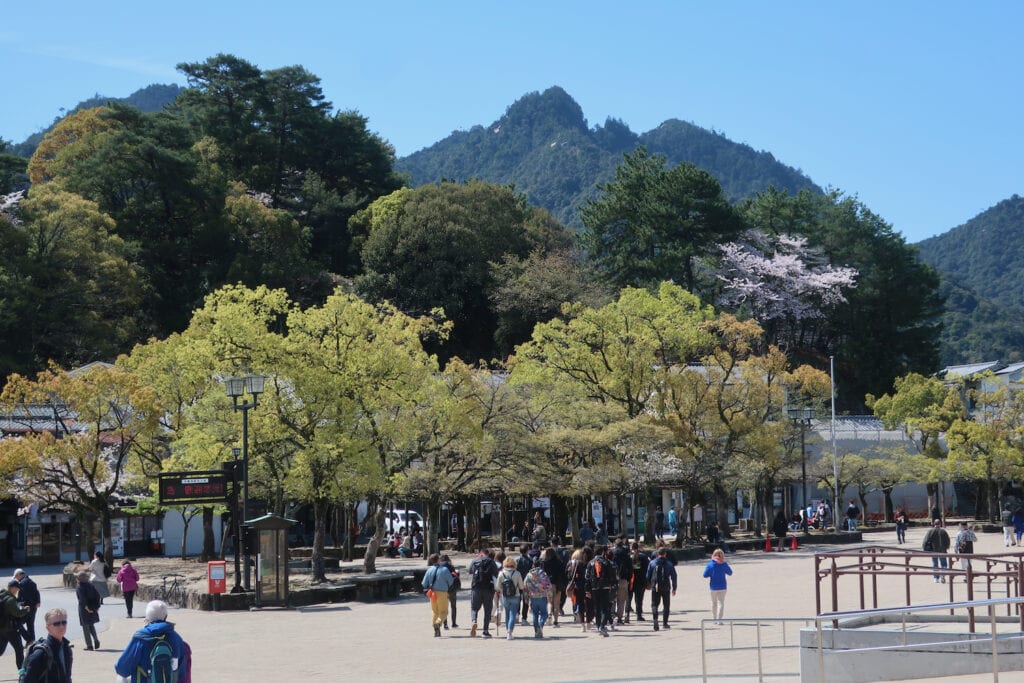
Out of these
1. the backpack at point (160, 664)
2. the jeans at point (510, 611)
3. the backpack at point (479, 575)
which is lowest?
the jeans at point (510, 611)

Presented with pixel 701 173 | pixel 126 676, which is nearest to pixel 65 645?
pixel 126 676

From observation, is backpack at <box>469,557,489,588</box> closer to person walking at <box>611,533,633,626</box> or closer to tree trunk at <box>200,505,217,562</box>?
person walking at <box>611,533,633,626</box>

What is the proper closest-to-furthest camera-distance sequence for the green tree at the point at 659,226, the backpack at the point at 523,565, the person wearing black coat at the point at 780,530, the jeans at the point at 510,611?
the jeans at the point at 510,611 → the backpack at the point at 523,565 → the person wearing black coat at the point at 780,530 → the green tree at the point at 659,226

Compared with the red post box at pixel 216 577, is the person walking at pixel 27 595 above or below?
above

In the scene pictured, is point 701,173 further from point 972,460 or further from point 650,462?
point 650,462

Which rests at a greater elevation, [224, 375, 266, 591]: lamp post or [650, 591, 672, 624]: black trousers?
[224, 375, 266, 591]: lamp post

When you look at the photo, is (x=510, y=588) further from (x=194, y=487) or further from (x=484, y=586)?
(x=194, y=487)

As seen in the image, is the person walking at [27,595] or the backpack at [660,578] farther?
the backpack at [660,578]

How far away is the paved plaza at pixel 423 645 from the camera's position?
53.9 ft

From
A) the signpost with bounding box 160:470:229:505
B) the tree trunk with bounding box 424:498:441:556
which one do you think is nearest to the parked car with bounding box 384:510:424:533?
the tree trunk with bounding box 424:498:441:556

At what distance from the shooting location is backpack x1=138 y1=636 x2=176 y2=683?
9.55 metres

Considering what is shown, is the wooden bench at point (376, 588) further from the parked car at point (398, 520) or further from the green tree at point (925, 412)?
the green tree at point (925, 412)

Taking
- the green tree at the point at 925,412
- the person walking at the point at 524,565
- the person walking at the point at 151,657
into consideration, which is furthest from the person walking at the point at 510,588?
the green tree at the point at 925,412

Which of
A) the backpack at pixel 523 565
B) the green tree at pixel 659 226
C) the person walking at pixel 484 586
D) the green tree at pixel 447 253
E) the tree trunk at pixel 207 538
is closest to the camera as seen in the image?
the person walking at pixel 484 586
